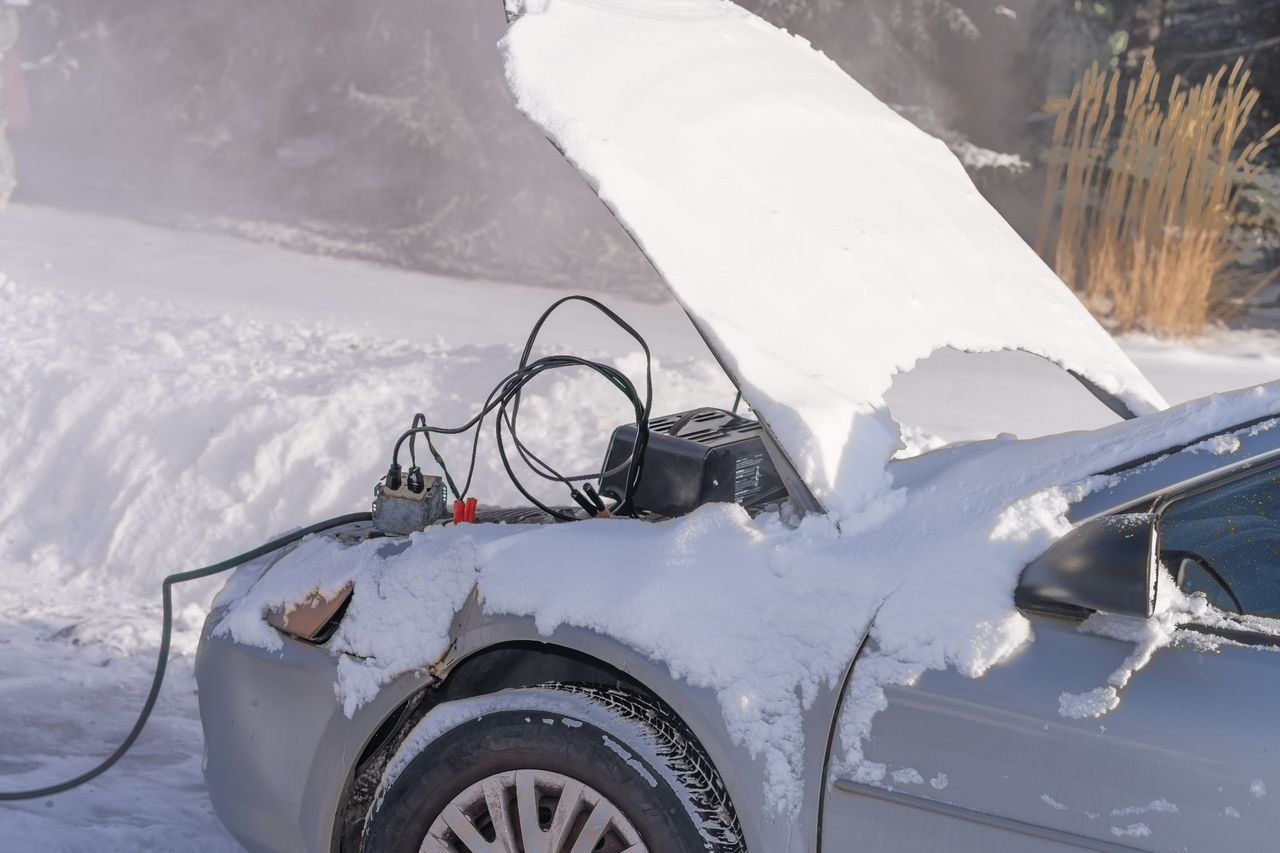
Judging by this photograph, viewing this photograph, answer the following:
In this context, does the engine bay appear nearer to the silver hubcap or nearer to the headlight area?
the headlight area

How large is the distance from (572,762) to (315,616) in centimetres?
68

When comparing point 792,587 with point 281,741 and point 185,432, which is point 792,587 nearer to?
point 281,741

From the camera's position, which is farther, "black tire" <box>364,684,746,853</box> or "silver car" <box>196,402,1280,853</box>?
"black tire" <box>364,684,746,853</box>

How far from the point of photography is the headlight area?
245 cm

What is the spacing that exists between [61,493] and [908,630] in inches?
177

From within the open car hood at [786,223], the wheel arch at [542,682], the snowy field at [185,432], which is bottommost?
the snowy field at [185,432]

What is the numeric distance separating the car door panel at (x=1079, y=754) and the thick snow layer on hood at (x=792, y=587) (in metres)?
0.05

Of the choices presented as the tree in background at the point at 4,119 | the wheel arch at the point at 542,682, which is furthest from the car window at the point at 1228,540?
the tree in background at the point at 4,119

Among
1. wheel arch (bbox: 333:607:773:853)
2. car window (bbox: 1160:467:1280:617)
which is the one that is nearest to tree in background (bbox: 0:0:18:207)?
wheel arch (bbox: 333:607:773:853)

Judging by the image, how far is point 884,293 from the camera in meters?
2.60

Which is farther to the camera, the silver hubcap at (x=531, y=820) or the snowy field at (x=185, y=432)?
the snowy field at (x=185, y=432)

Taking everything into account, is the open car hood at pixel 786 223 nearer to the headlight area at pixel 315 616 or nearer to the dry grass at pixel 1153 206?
the headlight area at pixel 315 616

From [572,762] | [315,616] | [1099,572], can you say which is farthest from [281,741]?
[1099,572]

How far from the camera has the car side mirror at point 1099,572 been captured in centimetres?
178
